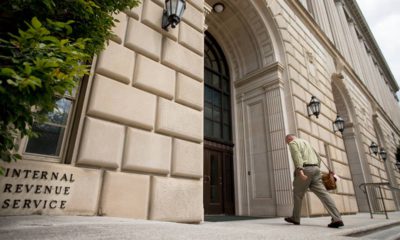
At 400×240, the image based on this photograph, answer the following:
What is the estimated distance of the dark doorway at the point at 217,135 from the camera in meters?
7.78

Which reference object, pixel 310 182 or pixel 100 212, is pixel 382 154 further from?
pixel 100 212

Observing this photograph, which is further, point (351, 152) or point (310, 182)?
point (351, 152)

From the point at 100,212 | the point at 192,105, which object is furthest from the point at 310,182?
the point at 100,212

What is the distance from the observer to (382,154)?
17141mm

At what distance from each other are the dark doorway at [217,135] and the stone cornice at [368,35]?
23.3 m

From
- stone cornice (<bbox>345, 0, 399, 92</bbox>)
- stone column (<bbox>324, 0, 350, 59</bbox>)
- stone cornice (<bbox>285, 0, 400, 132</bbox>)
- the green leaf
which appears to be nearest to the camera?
the green leaf

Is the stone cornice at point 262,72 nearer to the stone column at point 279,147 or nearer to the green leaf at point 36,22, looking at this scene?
the stone column at point 279,147

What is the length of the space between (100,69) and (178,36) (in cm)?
207

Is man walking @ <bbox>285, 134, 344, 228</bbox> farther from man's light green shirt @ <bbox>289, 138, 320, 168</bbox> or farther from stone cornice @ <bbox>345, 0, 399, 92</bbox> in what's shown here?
stone cornice @ <bbox>345, 0, 399, 92</bbox>

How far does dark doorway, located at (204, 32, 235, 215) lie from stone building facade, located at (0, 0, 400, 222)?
0.05 metres

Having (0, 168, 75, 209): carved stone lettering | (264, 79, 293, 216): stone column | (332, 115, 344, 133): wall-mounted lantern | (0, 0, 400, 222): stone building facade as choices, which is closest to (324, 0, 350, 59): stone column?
(0, 0, 400, 222): stone building facade

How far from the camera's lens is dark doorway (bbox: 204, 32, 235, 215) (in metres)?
7.78

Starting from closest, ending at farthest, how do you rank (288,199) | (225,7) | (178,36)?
(178,36), (288,199), (225,7)

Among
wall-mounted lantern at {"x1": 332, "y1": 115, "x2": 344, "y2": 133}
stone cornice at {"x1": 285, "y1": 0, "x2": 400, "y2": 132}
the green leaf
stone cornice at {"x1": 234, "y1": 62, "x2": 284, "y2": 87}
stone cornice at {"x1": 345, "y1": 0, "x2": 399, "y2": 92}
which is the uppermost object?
stone cornice at {"x1": 345, "y1": 0, "x2": 399, "y2": 92}
